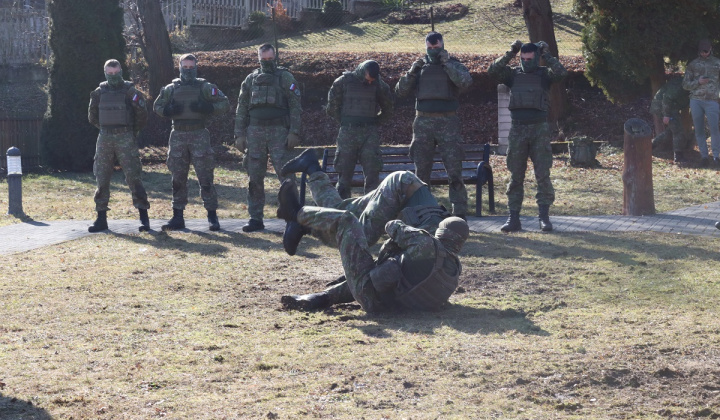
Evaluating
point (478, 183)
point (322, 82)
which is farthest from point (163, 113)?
point (322, 82)

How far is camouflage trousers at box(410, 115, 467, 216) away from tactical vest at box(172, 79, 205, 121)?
280 cm

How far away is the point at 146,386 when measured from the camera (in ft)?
17.1

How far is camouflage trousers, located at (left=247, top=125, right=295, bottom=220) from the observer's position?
1153 cm

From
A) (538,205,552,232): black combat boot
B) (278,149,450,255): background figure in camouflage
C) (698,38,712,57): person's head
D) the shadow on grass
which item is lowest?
the shadow on grass

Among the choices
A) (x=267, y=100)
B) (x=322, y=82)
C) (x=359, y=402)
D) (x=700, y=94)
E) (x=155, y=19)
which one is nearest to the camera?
(x=359, y=402)

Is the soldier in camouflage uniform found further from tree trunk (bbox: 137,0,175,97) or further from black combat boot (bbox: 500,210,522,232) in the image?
tree trunk (bbox: 137,0,175,97)

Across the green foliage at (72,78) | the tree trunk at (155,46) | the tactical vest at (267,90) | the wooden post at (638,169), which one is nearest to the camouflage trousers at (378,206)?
the tactical vest at (267,90)

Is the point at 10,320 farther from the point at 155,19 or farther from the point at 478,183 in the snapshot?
the point at 155,19

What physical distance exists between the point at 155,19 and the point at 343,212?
15730 millimetres

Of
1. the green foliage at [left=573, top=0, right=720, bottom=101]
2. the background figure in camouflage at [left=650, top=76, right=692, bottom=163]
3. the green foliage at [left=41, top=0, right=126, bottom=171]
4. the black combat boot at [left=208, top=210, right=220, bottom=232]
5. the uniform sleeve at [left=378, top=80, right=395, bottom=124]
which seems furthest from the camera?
the green foliage at [left=41, top=0, right=126, bottom=171]

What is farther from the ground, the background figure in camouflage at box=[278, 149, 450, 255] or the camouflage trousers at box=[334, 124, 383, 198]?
the camouflage trousers at box=[334, 124, 383, 198]

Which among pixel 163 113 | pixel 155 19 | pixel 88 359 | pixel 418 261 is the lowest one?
pixel 88 359

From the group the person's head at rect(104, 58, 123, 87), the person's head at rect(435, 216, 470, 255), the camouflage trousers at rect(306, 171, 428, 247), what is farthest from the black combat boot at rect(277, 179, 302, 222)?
the person's head at rect(104, 58, 123, 87)

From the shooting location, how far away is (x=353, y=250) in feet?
22.1
